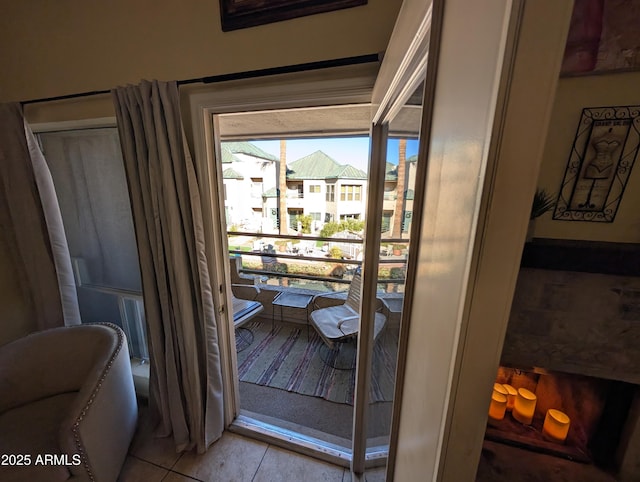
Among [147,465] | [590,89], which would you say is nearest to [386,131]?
[590,89]

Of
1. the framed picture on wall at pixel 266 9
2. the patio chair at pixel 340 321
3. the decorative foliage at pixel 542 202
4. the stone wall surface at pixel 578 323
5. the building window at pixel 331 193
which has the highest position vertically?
the framed picture on wall at pixel 266 9

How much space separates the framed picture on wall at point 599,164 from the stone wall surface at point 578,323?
3.8 inches

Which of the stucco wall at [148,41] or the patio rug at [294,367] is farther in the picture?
the patio rug at [294,367]

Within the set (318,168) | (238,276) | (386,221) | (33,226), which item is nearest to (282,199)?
(318,168)

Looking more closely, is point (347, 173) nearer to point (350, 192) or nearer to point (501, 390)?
point (350, 192)

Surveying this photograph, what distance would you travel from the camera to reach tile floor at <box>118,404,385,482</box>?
4.42 ft

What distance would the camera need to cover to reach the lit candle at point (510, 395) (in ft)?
1.70

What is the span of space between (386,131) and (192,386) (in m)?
1.70

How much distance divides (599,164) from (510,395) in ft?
1.58

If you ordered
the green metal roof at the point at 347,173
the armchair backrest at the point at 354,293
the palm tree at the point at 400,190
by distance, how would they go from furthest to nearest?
1. the green metal roof at the point at 347,173
2. the armchair backrest at the point at 354,293
3. the palm tree at the point at 400,190

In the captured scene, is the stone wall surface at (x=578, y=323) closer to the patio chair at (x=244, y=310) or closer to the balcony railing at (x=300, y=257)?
the patio chair at (x=244, y=310)

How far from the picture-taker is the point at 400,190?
2.52ft

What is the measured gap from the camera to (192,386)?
1394 millimetres

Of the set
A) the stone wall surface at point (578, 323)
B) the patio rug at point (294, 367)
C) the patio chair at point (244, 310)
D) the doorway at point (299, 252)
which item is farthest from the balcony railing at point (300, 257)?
the stone wall surface at point (578, 323)
